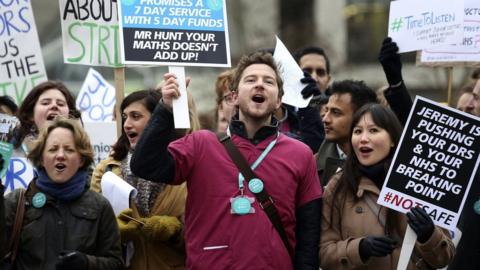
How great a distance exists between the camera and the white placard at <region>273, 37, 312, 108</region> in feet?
24.3

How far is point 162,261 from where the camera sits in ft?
22.0

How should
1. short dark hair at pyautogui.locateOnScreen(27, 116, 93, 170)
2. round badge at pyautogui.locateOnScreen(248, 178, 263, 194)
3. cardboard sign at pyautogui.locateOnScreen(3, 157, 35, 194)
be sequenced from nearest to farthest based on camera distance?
round badge at pyautogui.locateOnScreen(248, 178, 263, 194) → short dark hair at pyautogui.locateOnScreen(27, 116, 93, 170) → cardboard sign at pyautogui.locateOnScreen(3, 157, 35, 194)

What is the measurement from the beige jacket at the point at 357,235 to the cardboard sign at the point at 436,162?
0.14 m

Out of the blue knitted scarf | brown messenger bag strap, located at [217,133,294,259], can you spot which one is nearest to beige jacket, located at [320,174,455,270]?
brown messenger bag strap, located at [217,133,294,259]

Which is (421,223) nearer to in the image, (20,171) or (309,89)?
(309,89)

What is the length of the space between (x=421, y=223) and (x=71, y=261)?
6.17ft

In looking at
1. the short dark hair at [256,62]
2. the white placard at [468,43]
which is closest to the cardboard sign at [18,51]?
the short dark hair at [256,62]

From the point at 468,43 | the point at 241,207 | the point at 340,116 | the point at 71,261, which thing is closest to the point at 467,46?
the point at 468,43

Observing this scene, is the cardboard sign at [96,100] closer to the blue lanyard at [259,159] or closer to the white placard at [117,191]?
the white placard at [117,191]

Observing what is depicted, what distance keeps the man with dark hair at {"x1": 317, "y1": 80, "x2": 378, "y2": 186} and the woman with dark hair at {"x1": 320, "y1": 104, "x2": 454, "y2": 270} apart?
0.92 m

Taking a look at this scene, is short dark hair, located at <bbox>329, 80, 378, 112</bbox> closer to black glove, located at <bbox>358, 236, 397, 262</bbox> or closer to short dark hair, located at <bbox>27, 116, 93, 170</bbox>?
black glove, located at <bbox>358, 236, 397, 262</bbox>

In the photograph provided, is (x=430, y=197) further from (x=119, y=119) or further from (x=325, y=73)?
(x=325, y=73)

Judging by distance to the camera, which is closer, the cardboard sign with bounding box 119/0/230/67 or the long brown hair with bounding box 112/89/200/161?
the cardboard sign with bounding box 119/0/230/67

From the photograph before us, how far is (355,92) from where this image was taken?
737 centimetres
